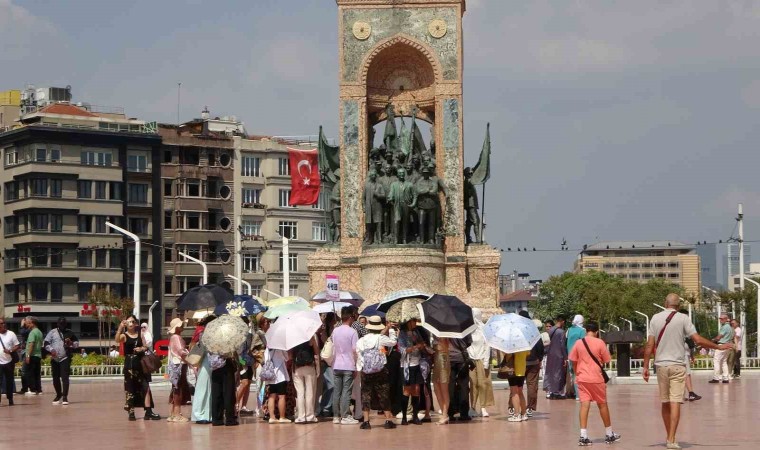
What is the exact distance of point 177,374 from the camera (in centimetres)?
2833

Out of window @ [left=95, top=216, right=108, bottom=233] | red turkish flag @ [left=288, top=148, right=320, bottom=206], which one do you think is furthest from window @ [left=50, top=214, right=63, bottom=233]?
red turkish flag @ [left=288, top=148, right=320, bottom=206]

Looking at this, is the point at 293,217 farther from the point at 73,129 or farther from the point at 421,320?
the point at 421,320

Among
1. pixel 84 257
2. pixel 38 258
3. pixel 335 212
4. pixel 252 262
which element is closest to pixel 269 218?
pixel 252 262

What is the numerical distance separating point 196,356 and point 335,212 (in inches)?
800

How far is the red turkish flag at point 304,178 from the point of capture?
61.7 m

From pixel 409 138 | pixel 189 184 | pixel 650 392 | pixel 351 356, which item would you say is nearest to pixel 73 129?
pixel 189 184

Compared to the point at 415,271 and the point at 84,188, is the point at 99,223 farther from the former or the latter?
the point at 415,271

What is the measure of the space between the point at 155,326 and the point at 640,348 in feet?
147

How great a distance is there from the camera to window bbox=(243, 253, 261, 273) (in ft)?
361

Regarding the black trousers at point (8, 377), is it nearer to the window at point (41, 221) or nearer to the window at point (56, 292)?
the window at point (56, 292)

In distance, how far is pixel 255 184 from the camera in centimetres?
11181

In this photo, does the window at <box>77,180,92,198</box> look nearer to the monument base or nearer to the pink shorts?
the monument base

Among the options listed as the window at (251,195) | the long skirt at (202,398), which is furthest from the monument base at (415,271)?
the window at (251,195)

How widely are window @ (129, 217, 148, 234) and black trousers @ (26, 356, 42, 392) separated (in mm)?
67578
